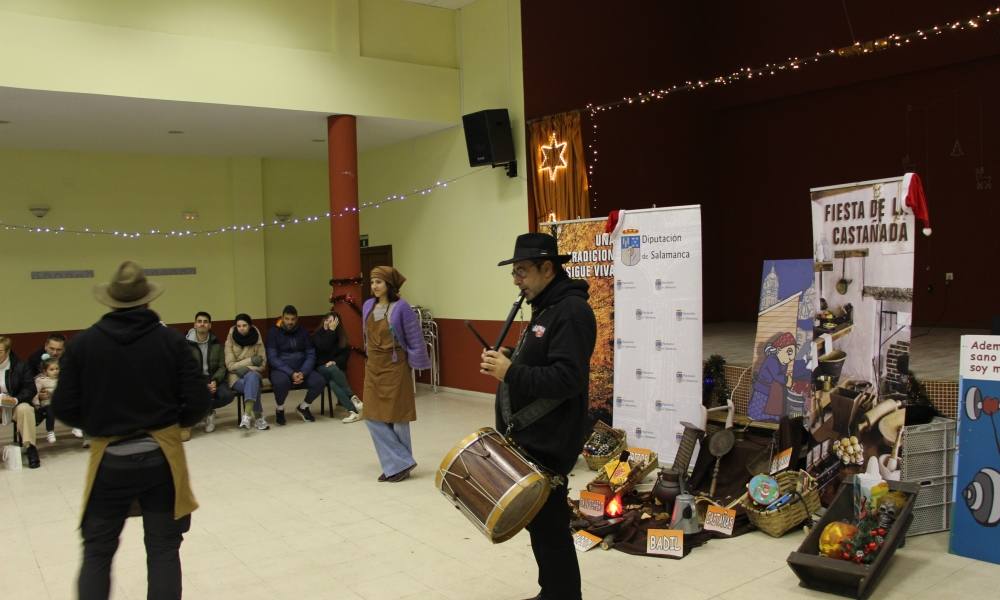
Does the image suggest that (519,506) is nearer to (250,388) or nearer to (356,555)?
(356,555)

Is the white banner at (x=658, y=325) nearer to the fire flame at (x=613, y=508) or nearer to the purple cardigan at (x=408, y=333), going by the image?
the fire flame at (x=613, y=508)

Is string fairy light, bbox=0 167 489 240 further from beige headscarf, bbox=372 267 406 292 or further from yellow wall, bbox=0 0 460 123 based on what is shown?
beige headscarf, bbox=372 267 406 292

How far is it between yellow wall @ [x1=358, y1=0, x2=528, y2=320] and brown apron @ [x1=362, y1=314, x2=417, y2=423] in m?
3.34

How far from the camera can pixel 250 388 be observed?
799cm

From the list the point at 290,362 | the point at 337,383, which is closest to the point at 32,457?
the point at 290,362

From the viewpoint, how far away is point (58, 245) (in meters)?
9.90

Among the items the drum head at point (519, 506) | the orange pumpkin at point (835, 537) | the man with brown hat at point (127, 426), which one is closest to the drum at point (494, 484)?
the drum head at point (519, 506)

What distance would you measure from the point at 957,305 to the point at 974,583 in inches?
239

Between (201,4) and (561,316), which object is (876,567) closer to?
(561,316)

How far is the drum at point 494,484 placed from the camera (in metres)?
2.88

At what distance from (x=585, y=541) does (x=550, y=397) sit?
5.65ft

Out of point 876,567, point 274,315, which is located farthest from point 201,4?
point 876,567

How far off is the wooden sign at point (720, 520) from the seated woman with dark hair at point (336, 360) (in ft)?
15.7

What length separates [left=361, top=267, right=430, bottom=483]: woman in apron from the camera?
5.72m
